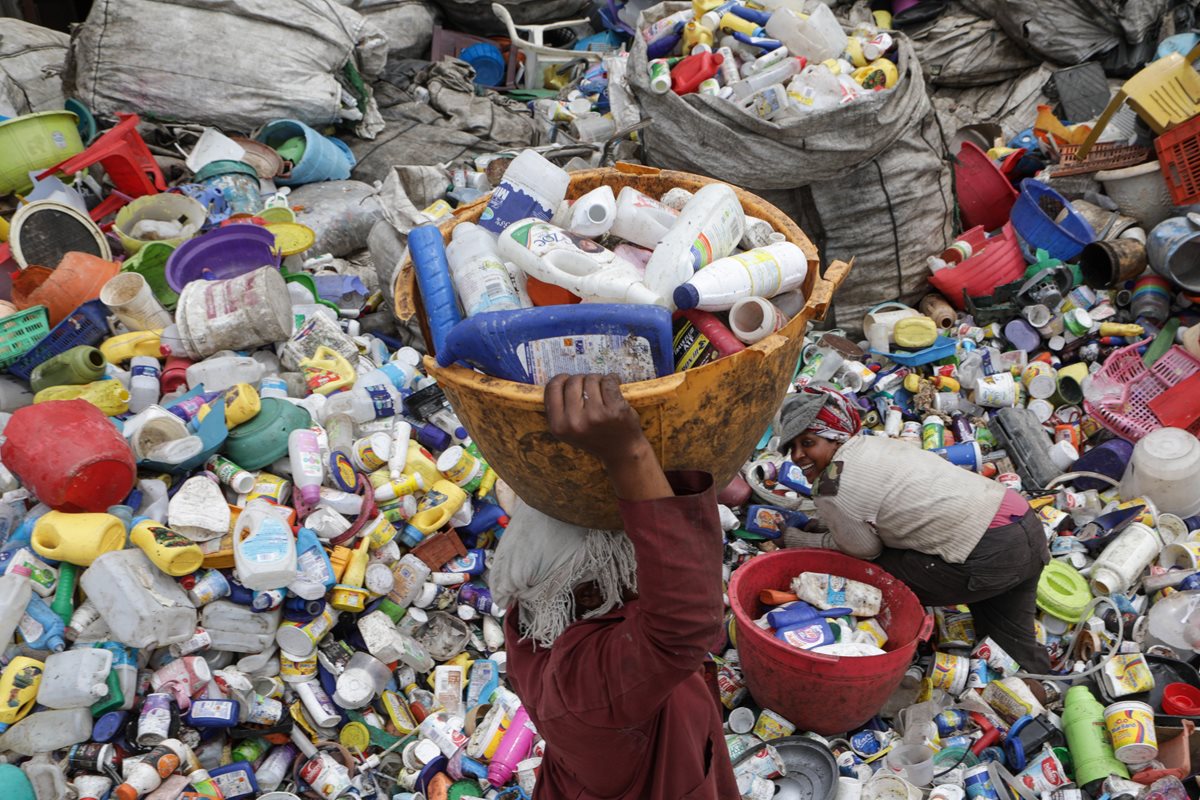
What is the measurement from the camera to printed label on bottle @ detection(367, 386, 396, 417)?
3582 mm

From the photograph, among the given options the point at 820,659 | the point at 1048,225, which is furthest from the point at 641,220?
the point at 1048,225

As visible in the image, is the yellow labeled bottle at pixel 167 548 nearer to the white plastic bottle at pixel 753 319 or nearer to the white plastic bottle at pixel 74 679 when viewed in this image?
the white plastic bottle at pixel 74 679

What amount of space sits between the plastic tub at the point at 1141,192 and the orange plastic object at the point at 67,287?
488 cm

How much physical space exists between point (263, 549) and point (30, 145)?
9.14 ft

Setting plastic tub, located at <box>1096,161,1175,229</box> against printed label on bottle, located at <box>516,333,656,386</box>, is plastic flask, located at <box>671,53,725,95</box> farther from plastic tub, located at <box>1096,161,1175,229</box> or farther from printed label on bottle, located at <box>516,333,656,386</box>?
printed label on bottle, located at <box>516,333,656,386</box>

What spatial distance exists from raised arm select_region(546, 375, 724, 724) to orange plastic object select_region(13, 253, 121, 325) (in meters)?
3.27

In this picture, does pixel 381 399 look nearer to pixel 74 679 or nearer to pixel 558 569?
pixel 74 679

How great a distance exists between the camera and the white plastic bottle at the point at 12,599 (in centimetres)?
262

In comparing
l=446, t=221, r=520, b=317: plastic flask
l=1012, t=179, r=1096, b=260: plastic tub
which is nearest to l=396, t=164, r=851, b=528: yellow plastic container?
l=446, t=221, r=520, b=317: plastic flask

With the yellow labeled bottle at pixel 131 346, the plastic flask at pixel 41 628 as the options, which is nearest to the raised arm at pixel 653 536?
the plastic flask at pixel 41 628

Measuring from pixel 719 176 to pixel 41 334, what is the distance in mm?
3015

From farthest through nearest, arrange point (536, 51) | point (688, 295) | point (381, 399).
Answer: point (536, 51) < point (381, 399) < point (688, 295)

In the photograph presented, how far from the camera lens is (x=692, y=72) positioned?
4363 mm

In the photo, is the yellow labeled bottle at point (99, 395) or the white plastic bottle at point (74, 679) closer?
the white plastic bottle at point (74, 679)
